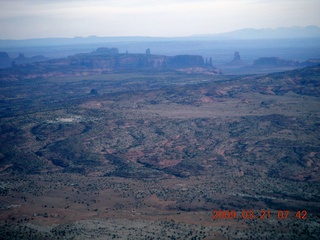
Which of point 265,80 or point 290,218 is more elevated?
point 265,80

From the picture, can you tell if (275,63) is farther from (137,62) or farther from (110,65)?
(110,65)

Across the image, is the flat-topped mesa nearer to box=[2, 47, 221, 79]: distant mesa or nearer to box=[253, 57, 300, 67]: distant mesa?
box=[2, 47, 221, 79]: distant mesa

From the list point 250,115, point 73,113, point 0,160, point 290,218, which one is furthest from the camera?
point 73,113

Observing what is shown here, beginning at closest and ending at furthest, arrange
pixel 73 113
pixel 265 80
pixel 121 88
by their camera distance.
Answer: pixel 73 113, pixel 265 80, pixel 121 88

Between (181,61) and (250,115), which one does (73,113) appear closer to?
(250,115)

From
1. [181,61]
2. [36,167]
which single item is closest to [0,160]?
[36,167]
